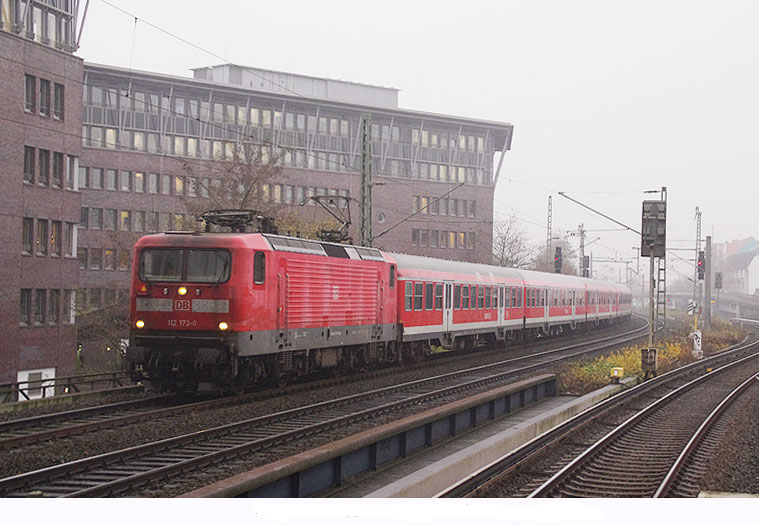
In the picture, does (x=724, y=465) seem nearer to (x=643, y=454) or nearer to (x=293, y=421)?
(x=643, y=454)

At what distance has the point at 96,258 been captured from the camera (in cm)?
5675

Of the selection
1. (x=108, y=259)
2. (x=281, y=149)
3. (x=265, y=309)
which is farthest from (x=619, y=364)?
(x=108, y=259)

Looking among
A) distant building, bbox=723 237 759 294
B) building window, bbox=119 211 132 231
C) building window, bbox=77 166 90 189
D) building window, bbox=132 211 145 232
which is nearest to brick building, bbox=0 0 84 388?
building window, bbox=132 211 145 232

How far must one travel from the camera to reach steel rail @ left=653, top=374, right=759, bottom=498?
36.2 feet

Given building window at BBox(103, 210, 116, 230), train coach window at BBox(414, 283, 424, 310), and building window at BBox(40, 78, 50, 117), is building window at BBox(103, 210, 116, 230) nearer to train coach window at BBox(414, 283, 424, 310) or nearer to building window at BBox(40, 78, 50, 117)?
building window at BBox(40, 78, 50, 117)

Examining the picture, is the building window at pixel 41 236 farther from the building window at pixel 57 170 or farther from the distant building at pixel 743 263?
the distant building at pixel 743 263

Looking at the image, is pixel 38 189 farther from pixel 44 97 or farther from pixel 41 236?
pixel 44 97

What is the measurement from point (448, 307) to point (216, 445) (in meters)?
17.2

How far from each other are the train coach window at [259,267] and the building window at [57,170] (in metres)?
23.2

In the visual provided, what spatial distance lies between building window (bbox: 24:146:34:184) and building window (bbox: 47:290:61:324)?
4599mm

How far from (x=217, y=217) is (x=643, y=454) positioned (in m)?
9.04

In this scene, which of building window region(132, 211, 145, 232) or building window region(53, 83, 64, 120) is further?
building window region(132, 211, 145, 232)

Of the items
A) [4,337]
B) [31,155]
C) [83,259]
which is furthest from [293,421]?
[83,259]

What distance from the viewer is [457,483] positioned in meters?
10.6
